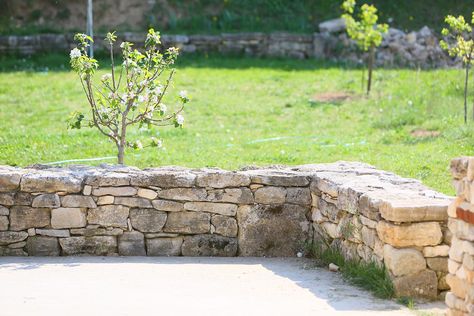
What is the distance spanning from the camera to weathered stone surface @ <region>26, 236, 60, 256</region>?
28.6 ft

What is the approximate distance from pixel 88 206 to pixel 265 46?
1191 cm

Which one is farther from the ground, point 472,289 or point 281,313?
point 472,289

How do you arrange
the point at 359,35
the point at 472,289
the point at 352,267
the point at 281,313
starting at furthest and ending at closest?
the point at 359,35
the point at 352,267
the point at 281,313
the point at 472,289

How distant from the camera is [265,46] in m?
20.0

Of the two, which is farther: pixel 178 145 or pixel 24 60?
pixel 24 60

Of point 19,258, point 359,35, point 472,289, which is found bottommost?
point 19,258

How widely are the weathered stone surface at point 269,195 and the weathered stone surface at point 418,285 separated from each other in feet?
6.82

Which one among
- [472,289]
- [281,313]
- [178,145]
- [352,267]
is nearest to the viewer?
[472,289]

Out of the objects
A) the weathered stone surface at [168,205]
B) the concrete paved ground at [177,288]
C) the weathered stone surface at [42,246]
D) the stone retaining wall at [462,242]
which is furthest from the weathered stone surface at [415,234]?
the weathered stone surface at [42,246]

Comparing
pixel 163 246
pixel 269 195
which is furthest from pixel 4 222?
pixel 269 195

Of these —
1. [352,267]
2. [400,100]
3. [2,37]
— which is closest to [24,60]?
[2,37]

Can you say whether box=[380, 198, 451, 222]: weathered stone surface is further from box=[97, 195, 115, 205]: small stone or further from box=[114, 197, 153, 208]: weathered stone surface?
box=[97, 195, 115, 205]: small stone

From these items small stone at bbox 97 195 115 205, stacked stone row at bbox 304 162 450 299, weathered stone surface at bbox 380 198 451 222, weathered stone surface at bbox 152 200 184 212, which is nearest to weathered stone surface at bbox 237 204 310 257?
weathered stone surface at bbox 152 200 184 212

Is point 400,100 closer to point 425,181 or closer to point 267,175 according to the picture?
point 425,181
